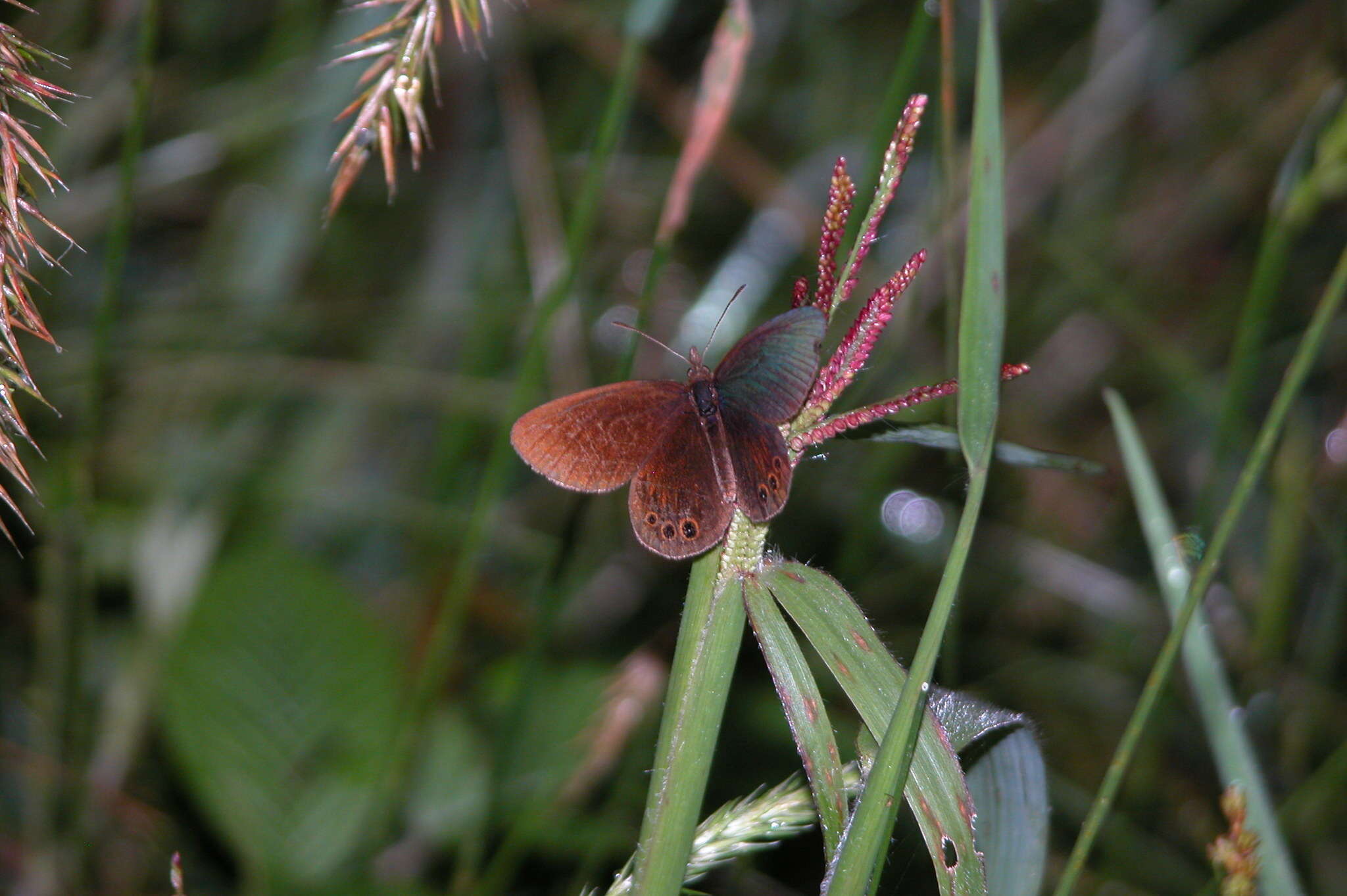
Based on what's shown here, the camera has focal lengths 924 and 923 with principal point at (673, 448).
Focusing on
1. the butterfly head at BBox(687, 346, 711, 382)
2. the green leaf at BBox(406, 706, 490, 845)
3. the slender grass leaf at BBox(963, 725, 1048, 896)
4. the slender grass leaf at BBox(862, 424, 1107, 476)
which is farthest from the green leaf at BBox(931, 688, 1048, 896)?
the green leaf at BBox(406, 706, 490, 845)

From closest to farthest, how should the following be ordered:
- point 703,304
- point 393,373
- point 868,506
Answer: point 868,506 → point 393,373 → point 703,304

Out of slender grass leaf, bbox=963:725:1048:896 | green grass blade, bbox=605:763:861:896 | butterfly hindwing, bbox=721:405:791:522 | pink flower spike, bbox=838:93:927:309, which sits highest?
pink flower spike, bbox=838:93:927:309

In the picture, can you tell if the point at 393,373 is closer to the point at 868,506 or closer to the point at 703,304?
the point at 703,304

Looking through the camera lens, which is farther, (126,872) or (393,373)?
(393,373)

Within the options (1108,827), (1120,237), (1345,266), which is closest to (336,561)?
(1108,827)

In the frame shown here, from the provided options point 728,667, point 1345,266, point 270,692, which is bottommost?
point 270,692

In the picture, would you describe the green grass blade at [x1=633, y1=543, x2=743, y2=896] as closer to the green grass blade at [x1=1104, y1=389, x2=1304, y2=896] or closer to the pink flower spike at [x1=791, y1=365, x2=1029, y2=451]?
the pink flower spike at [x1=791, y1=365, x2=1029, y2=451]

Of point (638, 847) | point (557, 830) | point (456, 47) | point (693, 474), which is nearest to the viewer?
point (638, 847)

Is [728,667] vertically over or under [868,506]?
over
